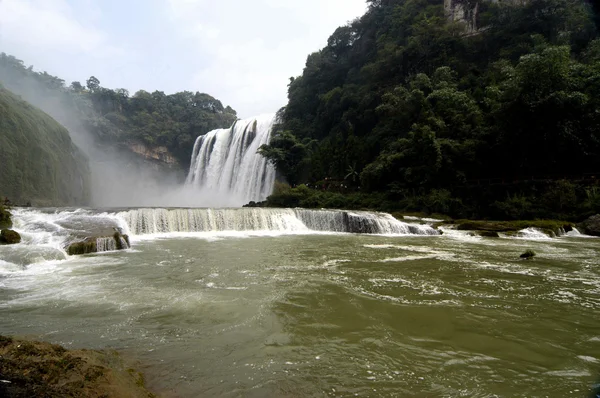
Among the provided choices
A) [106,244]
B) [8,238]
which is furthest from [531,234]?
[8,238]

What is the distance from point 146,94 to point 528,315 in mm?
61945

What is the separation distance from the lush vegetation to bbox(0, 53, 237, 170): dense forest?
633 inches

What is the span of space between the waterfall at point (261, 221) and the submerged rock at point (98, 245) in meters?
4.11

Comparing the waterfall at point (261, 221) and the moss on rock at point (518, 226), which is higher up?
the waterfall at point (261, 221)

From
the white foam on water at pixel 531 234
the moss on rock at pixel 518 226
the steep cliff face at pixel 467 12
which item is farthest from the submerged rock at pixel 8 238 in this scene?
the steep cliff face at pixel 467 12

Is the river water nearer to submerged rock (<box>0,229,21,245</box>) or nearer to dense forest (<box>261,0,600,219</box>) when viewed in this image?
submerged rock (<box>0,229,21,245</box>)

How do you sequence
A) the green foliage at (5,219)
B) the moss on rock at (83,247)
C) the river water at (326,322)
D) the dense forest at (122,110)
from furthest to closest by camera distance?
the dense forest at (122,110) < the green foliage at (5,219) < the moss on rock at (83,247) < the river water at (326,322)

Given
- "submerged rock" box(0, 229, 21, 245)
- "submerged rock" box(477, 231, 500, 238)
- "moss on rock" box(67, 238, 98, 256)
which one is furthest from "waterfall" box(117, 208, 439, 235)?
"moss on rock" box(67, 238, 98, 256)

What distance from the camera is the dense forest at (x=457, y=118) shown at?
17062mm

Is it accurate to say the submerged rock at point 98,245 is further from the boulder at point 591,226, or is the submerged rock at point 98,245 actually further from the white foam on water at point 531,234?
the boulder at point 591,226

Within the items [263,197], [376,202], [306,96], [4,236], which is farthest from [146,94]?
[4,236]

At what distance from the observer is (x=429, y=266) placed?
7391 millimetres

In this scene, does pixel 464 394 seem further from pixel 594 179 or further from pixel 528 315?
pixel 594 179

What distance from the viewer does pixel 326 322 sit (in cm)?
394
